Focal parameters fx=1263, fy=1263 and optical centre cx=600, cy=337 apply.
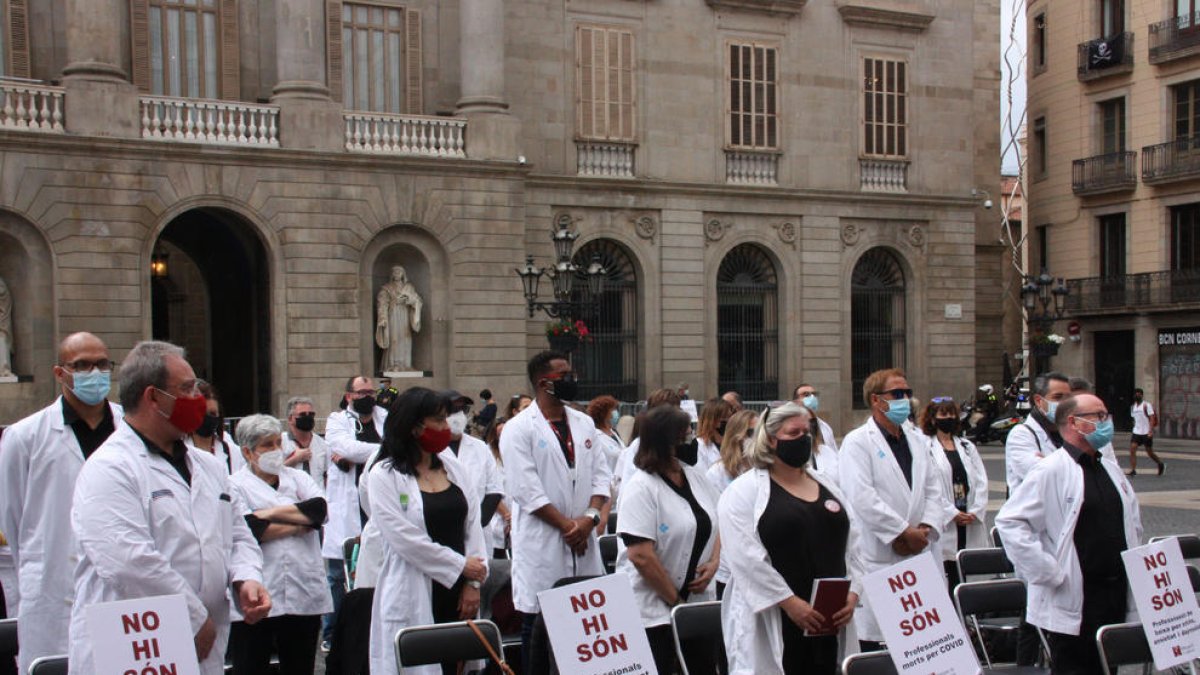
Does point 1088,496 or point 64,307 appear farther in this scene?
point 64,307

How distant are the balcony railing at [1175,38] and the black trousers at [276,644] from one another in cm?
3697

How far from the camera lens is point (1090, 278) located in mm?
41344

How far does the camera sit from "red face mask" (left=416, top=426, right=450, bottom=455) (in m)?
7.01

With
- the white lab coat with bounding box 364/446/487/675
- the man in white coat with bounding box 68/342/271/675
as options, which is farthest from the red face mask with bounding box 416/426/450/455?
the man in white coat with bounding box 68/342/271/675

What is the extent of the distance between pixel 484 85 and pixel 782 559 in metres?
22.5

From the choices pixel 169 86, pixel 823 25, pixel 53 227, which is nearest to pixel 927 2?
pixel 823 25

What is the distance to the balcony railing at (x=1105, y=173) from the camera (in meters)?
39.8

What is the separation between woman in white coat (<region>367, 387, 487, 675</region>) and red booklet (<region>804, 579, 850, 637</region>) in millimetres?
1892

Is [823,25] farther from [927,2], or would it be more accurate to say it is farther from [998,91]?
[998,91]

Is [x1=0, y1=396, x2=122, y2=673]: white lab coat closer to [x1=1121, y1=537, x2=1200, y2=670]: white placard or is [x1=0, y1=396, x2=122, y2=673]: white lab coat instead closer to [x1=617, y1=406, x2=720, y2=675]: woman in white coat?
[x1=617, y1=406, x2=720, y2=675]: woman in white coat

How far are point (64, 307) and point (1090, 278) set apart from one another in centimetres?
3154

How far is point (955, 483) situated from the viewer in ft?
34.4

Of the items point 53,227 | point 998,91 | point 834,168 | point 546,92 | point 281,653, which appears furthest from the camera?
point 998,91

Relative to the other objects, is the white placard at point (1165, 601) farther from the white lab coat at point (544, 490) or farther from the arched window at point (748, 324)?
the arched window at point (748, 324)
